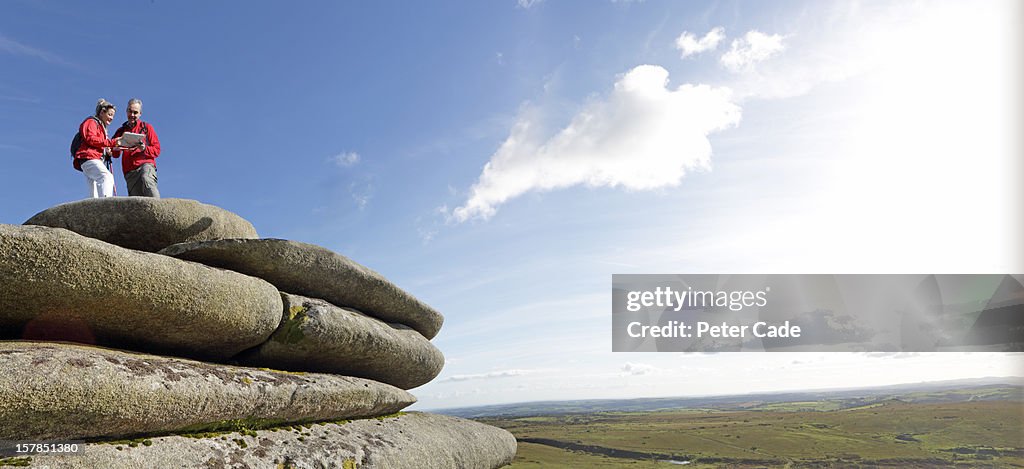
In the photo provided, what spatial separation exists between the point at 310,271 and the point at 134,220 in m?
5.11

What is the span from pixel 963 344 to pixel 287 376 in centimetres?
18255

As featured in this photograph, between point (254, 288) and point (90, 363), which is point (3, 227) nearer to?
point (90, 363)

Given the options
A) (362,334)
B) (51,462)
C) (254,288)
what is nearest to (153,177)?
(254,288)

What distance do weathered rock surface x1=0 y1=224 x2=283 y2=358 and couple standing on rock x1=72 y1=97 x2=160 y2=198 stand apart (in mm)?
7540

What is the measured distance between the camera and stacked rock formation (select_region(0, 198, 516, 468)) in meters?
9.89

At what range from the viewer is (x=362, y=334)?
1784 cm

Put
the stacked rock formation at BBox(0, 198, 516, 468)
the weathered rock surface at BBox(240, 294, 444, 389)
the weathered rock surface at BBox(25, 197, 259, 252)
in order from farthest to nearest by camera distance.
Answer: the weathered rock surface at BBox(240, 294, 444, 389)
the weathered rock surface at BBox(25, 197, 259, 252)
the stacked rock formation at BBox(0, 198, 516, 468)

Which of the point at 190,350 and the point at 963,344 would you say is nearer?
the point at 190,350

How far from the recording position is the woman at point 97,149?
17656 millimetres

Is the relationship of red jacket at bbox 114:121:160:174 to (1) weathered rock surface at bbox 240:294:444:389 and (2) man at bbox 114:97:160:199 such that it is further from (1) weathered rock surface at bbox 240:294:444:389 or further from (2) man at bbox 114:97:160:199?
(1) weathered rock surface at bbox 240:294:444:389

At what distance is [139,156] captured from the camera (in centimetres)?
1933

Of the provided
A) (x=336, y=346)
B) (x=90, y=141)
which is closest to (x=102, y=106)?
(x=90, y=141)

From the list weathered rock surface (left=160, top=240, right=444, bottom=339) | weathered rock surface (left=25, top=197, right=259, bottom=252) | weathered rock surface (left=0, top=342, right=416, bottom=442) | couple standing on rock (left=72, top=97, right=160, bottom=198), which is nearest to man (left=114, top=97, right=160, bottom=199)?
couple standing on rock (left=72, top=97, right=160, bottom=198)

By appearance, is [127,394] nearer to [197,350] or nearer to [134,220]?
[197,350]
